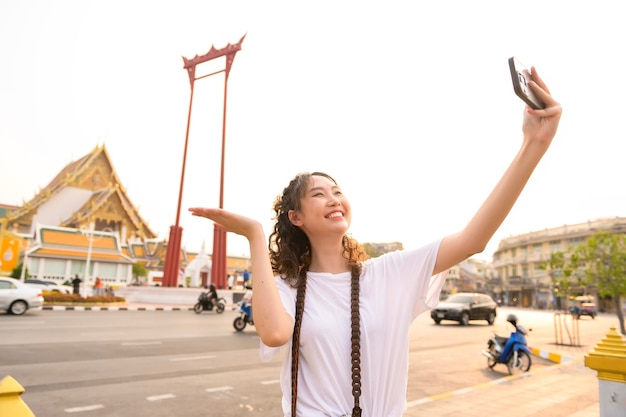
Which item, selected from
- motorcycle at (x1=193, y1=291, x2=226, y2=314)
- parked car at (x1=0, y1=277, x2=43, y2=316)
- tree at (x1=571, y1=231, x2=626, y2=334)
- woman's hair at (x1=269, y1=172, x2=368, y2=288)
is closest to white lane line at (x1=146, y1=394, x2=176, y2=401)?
woman's hair at (x1=269, y1=172, x2=368, y2=288)

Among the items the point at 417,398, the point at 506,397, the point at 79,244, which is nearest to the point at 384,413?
the point at 417,398

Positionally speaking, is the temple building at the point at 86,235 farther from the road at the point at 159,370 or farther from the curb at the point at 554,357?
the curb at the point at 554,357

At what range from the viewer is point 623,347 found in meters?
2.95

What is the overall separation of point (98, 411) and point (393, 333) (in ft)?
12.9

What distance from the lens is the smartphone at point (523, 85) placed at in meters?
1.10

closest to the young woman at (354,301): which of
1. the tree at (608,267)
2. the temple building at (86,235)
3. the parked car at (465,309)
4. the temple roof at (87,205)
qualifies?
the parked car at (465,309)

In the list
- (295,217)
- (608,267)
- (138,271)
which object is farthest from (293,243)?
(138,271)

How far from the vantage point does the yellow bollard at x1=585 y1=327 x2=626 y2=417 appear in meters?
2.85

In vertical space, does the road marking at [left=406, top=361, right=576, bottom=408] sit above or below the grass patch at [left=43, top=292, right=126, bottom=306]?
below

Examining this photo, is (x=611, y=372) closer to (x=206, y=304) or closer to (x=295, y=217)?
(x=295, y=217)

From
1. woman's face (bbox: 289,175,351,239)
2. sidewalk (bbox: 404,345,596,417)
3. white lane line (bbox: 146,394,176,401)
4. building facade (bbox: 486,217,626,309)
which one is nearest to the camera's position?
woman's face (bbox: 289,175,351,239)

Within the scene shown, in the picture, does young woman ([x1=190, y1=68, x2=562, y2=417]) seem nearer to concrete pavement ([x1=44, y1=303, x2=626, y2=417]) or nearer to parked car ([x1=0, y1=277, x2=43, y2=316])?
concrete pavement ([x1=44, y1=303, x2=626, y2=417])

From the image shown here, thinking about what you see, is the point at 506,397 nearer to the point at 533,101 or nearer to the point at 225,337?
the point at 533,101

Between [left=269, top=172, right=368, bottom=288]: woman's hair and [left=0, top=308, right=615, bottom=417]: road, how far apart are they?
129 inches
